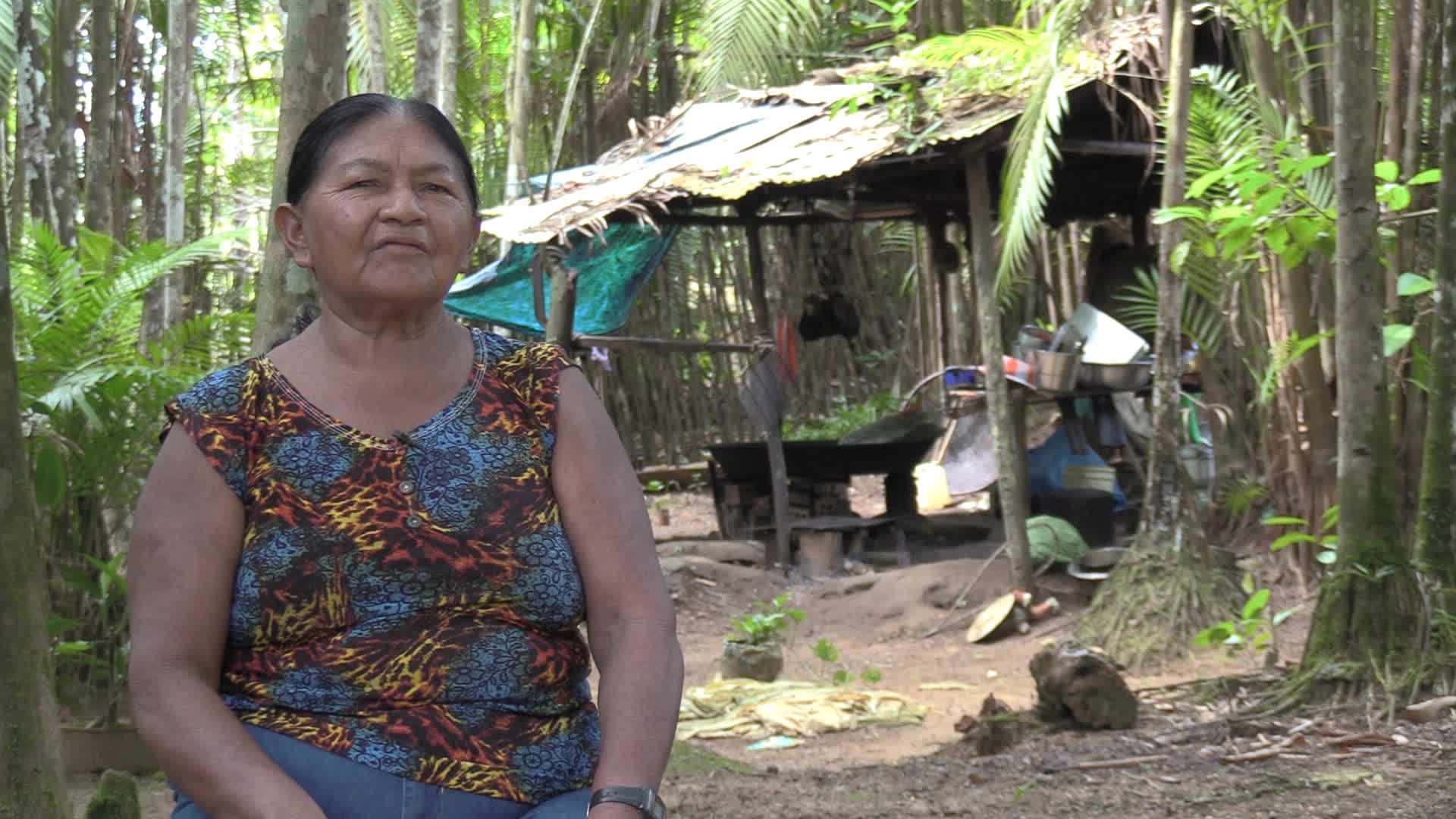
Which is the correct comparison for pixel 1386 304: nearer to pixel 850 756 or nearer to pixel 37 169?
pixel 850 756

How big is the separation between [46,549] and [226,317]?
893 mm

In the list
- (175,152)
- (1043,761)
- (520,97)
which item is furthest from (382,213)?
(520,97)

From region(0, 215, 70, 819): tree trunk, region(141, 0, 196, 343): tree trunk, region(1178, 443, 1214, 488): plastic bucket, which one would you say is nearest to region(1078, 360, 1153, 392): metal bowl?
region(1178, 443, 1214, 488): plastic bucket

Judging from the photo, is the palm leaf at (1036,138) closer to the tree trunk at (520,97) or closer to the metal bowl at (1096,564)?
the metal bowl at (1096,564)

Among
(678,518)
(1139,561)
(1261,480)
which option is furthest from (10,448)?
(678,518)

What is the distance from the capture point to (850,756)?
221 inches

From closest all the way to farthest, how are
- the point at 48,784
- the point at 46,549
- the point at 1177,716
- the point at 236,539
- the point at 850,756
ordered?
the point at 236,539
the point at 48,784
the point at 46,549
the point at 1177,716
the point at 850,756

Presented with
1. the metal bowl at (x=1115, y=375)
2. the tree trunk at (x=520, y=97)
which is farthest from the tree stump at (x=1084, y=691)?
the tree trunk at (x=520, y=97)

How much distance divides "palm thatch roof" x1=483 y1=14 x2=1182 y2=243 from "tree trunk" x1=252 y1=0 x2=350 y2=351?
463 centimetres

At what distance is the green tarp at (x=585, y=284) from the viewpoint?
9.80 metres

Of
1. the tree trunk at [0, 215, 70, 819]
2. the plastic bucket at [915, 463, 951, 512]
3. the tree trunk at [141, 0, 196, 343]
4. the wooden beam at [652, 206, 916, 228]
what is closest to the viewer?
the tree trunk at [0, 215, 70, 819]

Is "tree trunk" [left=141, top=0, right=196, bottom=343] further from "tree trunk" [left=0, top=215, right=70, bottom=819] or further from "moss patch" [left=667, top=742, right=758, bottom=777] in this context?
"tree trunk" [left=0, top=215, right=70, bottom=819]

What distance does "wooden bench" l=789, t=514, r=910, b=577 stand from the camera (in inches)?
400

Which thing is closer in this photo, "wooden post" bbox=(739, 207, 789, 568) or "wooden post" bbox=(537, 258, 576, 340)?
"wooden post" bbox=(537, 258, 576, 340)
